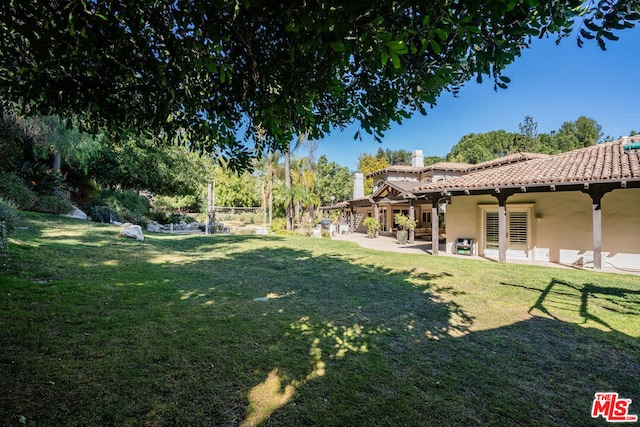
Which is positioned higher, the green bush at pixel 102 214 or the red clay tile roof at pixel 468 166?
the red clay tile roof at pixel 468 166

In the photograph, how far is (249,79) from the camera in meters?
3.40

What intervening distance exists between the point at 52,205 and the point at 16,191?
1955 millimetres

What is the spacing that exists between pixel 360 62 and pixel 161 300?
5.10 metres

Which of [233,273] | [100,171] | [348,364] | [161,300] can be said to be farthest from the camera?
[100,171]

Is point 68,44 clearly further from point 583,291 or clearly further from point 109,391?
point 583,291

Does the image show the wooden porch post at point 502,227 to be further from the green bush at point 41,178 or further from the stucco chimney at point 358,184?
the green bush at point 41,178

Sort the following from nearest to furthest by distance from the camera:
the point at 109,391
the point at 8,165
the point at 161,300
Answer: the point at 109,391 < the point at 161,300 < the point at 8,165

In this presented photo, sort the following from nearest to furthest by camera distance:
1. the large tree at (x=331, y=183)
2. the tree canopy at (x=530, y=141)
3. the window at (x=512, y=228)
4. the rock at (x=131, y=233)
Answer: the window at (x=512, y=228), the rock at (x=131, y=233), the tree canopy at (x=530, y=141), the large tree at (x=331, y=183)

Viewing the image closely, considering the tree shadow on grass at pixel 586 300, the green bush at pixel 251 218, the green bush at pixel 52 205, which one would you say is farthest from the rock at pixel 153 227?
the tree shadow on grass at pixel 586 300

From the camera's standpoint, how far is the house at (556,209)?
9.27 meters

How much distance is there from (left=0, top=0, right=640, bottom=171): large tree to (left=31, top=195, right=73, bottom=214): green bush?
15.5 meters

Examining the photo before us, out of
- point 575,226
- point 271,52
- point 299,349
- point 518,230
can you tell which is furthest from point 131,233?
point 575,226

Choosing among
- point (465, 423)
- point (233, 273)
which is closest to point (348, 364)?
point (465, 423)

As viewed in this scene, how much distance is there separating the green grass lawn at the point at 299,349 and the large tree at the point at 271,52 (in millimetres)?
2684
